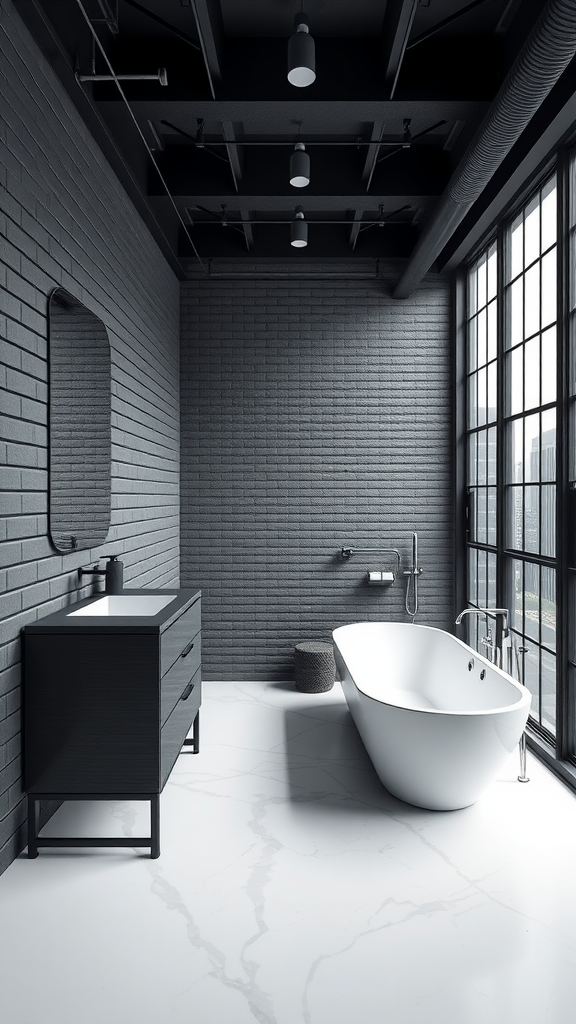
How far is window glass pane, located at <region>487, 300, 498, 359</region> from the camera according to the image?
15.2 feet

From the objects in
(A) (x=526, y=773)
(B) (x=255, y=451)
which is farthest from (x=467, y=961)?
(B) (x=255, y=451)

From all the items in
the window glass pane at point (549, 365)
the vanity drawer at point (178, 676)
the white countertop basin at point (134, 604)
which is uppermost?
the window glass pane at point (549, 365)

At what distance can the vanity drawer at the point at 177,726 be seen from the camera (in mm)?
2598

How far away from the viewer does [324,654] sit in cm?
498

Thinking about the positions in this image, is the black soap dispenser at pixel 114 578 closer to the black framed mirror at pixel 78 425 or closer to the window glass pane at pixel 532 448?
the black framed mirror at pixel 78 425

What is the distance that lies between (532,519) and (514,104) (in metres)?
2.18

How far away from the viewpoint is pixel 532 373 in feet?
12.9

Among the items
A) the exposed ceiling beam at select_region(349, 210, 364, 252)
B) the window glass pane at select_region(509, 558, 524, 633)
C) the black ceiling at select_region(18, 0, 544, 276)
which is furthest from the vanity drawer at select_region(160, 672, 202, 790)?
the exposed ceiling beam at select_region(349, 210, 364, 252)

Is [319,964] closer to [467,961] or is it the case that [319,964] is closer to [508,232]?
[467,961]

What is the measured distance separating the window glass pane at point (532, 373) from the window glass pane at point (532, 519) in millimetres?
520

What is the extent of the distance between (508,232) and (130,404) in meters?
2.73

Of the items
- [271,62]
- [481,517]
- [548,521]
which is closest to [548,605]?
[548,521]

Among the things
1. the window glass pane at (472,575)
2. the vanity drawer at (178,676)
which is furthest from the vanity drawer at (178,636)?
the window glass pane at (472,575)

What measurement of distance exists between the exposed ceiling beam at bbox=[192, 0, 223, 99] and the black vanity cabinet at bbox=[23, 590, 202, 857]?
2388 mm
